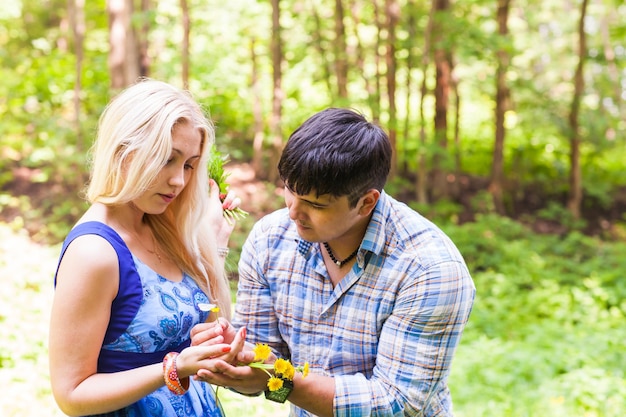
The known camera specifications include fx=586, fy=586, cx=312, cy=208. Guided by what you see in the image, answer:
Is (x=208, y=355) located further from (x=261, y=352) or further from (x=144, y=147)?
(x=144, y=147)

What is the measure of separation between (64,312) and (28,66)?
13563mm

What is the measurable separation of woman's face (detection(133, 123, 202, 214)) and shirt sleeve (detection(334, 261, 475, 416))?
0.84m

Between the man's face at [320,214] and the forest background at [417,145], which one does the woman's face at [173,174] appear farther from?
the forest background at [417,145]

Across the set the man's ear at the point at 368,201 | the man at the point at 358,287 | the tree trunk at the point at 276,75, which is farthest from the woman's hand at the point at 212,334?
the tree trunk at the point at 276,75

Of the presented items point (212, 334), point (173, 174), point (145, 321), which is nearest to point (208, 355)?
point (212, 334)

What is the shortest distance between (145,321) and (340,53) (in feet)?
27.3

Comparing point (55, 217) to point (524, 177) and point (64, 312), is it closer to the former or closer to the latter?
point (64, 312)

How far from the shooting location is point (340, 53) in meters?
9.62

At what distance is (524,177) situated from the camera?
41.2ft

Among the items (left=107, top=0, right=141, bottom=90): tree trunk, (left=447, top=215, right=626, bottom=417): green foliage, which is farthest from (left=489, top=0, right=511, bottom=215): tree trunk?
(left=107, top=0, right=141, bottom=90): tree trunk

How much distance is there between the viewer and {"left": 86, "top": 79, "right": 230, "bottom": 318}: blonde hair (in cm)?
187

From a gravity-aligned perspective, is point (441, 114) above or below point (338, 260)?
below

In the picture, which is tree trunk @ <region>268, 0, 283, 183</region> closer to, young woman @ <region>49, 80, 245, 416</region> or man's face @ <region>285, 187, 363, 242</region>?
young woman @ <region>49, 80, 245, 416</region>

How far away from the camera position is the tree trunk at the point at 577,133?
36.0 feet
